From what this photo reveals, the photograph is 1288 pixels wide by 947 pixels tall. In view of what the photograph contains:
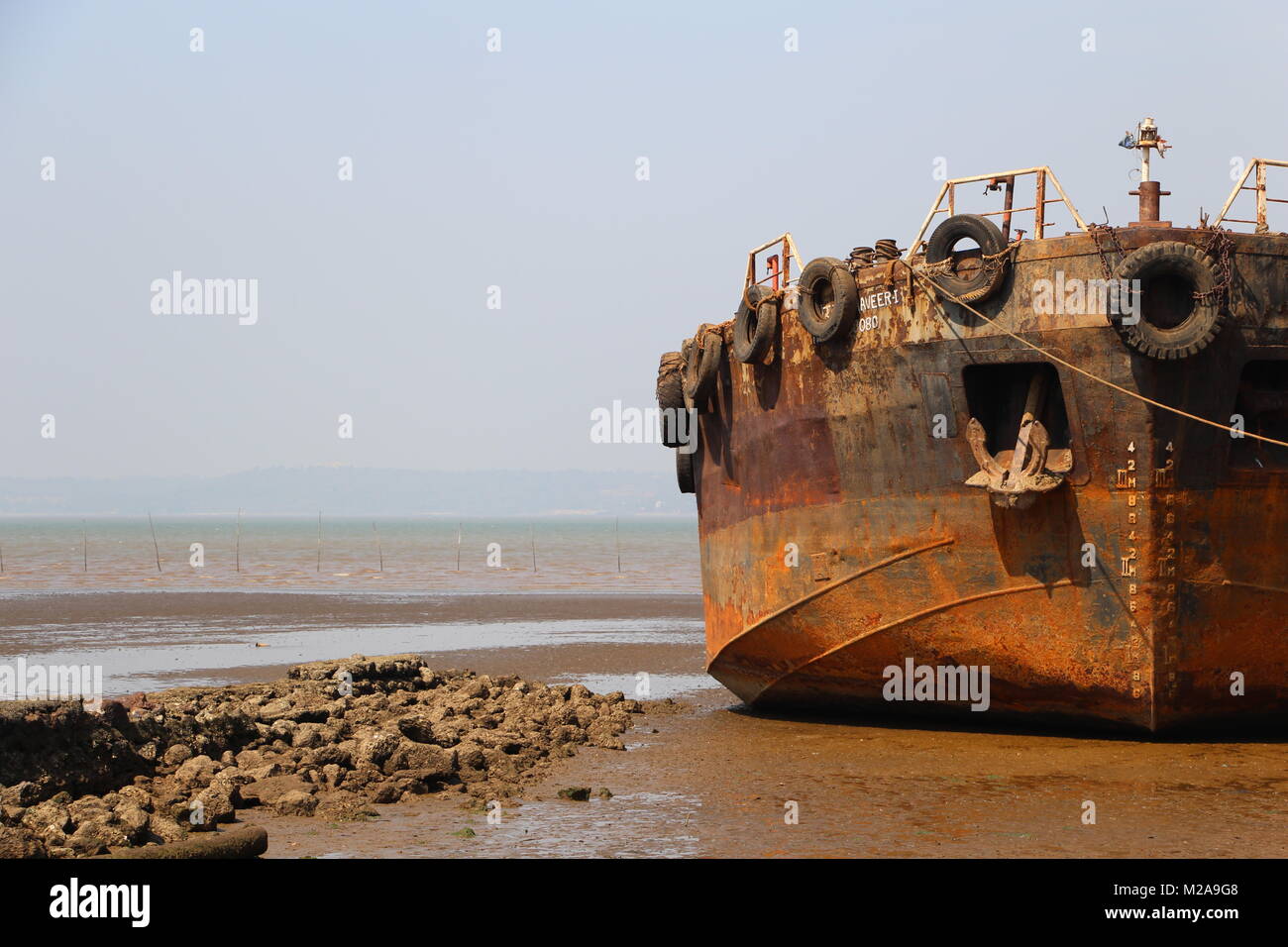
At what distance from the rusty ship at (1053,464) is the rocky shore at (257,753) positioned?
3290 millimetres

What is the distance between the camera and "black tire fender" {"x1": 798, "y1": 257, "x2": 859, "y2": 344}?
42.4 feet

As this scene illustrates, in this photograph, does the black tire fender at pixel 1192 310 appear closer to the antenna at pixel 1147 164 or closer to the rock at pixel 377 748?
the antenna at pixel 1147 164

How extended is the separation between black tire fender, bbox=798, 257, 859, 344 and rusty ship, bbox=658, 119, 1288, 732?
24 mm

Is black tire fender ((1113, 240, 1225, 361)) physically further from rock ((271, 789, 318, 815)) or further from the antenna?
rock ((271, 789, 318, 815))

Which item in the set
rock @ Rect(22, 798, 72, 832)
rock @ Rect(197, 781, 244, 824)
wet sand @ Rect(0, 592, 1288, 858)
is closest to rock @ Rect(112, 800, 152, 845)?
rock @ Rect(22, 798, 72, 832)

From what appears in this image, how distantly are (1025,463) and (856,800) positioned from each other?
11.0 feet

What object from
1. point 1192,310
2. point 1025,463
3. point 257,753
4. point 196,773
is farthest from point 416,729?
point 1192,310

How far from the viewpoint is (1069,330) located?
11477 millimetres

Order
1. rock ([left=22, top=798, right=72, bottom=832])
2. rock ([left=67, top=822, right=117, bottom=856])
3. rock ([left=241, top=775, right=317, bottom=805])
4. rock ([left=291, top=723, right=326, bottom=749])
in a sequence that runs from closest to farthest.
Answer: rock ([left=67, top=822, right=117, bottom=856]) → rock ([left=22, top=798, right=72, bottom=832]) → rock ([left=241, top=775, right=317, bottom=805]) → rock ([left=291, top=723, right=326, bottom=749])

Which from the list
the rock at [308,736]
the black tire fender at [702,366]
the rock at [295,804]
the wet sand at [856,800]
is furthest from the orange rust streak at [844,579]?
the rock at [295,804]

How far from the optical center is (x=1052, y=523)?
11742 mm

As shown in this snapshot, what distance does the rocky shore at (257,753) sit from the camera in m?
9.10
